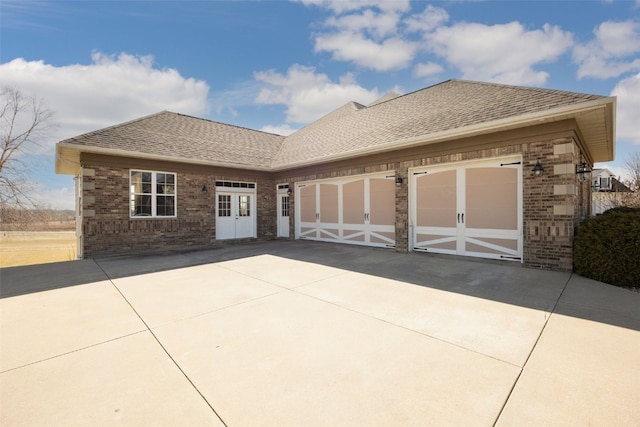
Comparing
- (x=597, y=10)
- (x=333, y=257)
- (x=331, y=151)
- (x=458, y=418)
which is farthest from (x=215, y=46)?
(x=458, y=418)

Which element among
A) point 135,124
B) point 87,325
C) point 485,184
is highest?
point 135,124

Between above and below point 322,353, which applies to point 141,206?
above

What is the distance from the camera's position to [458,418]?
6.66 ft

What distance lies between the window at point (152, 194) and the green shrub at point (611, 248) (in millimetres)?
12507

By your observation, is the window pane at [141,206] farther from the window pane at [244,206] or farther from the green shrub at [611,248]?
the green shrub at [611,248]

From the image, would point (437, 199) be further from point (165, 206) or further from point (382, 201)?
point (165, 206)

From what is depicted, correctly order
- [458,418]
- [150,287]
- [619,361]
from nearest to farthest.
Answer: [458,418] < [619,361] < [150,287]

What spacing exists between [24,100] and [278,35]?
15.6 metres

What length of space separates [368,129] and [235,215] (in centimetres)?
697

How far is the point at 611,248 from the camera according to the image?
5.63 metres

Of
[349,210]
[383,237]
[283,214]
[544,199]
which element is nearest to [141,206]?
[283,214]

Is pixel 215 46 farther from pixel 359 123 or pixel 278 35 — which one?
pixel 359 123

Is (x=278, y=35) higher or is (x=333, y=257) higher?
(x=278, y=35)

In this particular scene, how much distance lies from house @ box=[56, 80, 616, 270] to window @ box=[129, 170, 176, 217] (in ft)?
0.13
